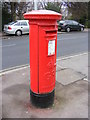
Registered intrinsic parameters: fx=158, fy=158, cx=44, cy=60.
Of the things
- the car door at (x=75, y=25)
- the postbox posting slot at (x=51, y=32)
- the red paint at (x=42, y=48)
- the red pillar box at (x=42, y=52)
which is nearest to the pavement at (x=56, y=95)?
the red pillar box at (x=42, y=52)

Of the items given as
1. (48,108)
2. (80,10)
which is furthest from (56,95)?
(80,10)

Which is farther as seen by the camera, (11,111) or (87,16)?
(87,16)

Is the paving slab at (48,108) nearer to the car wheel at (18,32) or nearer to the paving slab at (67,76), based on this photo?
the paving slab at (67,76)

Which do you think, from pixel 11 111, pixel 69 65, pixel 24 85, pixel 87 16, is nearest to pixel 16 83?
pixel 24 85

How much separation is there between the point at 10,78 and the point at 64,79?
63.2 inches

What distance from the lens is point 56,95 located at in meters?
3.75

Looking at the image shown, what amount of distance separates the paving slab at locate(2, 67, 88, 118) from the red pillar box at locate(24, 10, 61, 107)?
21cm

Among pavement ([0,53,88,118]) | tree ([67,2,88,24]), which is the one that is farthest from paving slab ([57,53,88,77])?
tree ([67,2,88,24])

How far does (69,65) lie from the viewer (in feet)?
19.6

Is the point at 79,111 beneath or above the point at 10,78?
beneath

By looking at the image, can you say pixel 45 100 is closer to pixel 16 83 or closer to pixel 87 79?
pixel 16 83

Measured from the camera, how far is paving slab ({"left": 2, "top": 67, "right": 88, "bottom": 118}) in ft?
10.1

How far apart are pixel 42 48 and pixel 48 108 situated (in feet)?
4.12

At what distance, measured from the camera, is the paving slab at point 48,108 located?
10.1ft
